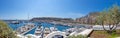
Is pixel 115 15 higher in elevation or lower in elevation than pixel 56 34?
higher

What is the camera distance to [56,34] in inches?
1270

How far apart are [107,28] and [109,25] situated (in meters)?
0.51

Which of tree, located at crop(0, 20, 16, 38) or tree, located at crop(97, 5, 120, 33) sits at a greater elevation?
tree, located at crop(97, 5, 120, 33)

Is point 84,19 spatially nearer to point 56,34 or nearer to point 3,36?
point 56,34

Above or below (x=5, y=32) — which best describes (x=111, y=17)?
above

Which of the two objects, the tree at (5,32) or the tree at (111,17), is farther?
the tree at (111,17)

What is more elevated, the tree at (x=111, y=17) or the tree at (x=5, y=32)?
the tree at (x=111, y=17)

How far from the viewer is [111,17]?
104ft

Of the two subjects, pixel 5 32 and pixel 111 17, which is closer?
pixel 5 32

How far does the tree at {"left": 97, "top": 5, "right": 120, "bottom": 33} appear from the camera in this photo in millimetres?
31256

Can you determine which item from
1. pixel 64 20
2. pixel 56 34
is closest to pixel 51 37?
pixel 56 34

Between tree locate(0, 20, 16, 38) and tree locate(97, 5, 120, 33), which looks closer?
tree locate(0, 20, 16, 38)

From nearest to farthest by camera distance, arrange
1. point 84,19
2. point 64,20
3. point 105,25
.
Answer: point 105,25 < point 84,19 < point 64,20

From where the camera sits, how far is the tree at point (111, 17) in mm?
31256
